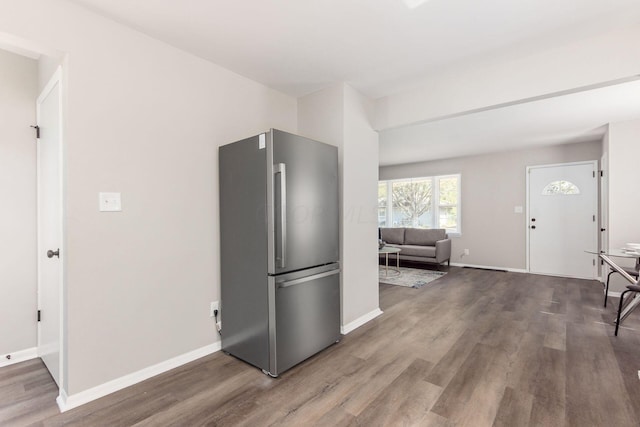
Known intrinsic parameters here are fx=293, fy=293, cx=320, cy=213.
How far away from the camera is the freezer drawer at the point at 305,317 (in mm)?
2135

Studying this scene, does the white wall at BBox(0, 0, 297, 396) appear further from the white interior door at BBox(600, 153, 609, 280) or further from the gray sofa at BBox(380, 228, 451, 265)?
the white interior door at BBox(600, 153, 609, 280)

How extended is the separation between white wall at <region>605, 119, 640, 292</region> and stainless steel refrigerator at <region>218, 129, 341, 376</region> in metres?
4.10

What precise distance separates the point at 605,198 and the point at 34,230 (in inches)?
273

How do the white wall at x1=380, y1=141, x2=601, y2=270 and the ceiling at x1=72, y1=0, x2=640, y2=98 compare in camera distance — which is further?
the white wall at x1=380, y1=141, x2=601, y2=270

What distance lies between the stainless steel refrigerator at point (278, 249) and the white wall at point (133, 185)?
0.24 m

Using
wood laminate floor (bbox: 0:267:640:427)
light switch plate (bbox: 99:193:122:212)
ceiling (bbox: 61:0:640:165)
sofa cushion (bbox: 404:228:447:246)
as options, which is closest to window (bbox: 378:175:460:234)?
sofa cushion (bbox: 404:228:447:246)

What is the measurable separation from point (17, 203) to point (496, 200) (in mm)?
7111

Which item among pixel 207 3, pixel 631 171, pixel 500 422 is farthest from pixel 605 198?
pixel 207 3

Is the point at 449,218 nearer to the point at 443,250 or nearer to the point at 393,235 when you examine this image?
the point at 443,250

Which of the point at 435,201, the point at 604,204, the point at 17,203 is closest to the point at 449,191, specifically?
the point at 435,201

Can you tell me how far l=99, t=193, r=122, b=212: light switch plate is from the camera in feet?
6.24

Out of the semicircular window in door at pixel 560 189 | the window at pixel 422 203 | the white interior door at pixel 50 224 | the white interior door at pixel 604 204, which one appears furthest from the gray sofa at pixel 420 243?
the white interior door at pixel 50 224

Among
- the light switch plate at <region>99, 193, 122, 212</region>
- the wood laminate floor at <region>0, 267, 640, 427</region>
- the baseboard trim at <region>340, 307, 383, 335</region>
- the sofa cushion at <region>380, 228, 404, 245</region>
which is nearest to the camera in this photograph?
the wood laminate floor at <region>0, 267, 640, 427</region>

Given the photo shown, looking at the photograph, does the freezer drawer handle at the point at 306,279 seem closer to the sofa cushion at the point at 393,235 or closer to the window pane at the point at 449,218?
the sofa cushion at the point at 393,235
